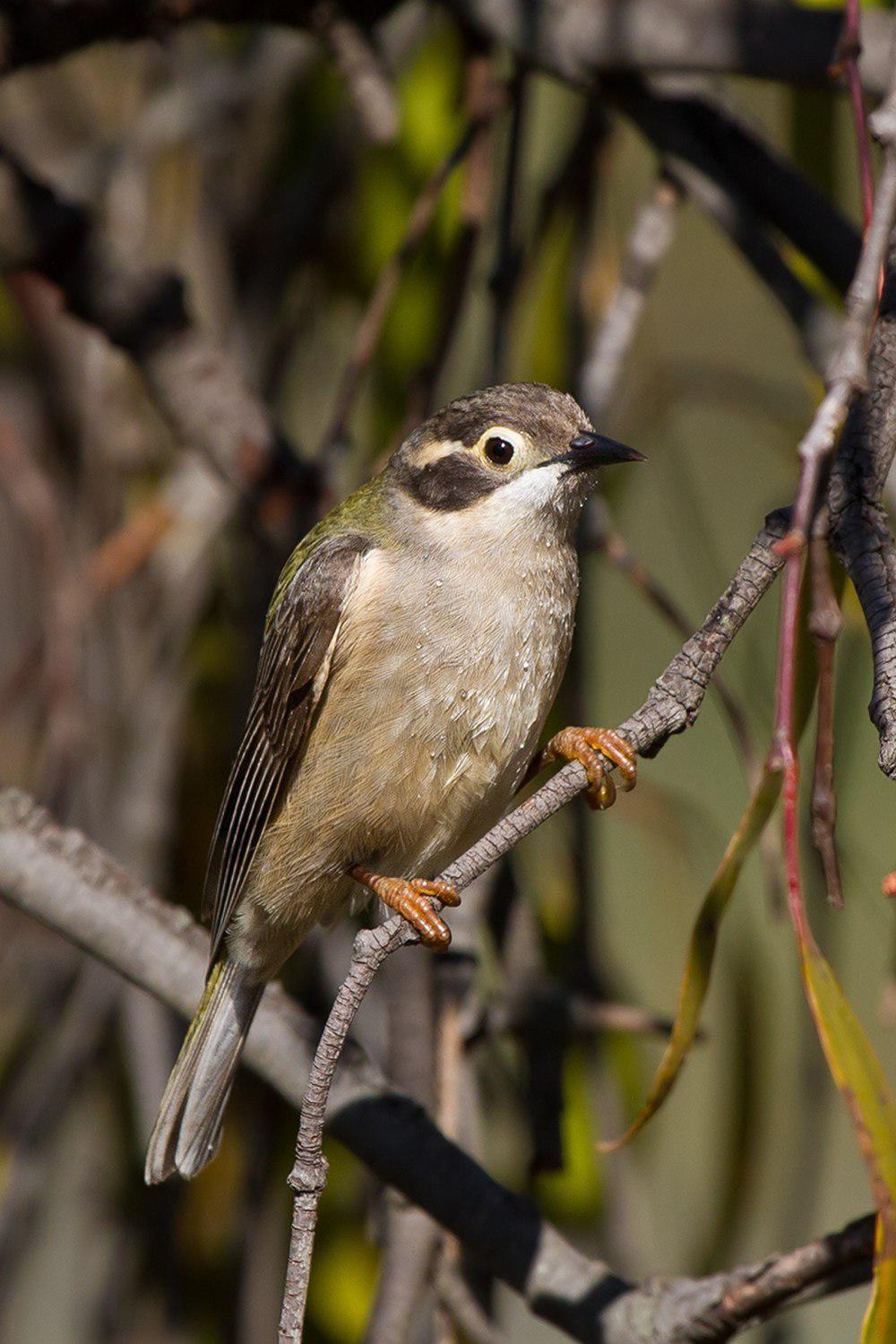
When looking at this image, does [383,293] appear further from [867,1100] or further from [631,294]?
[867,1100]

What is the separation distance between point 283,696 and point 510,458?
A: 1.96 feet

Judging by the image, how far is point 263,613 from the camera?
141 inches

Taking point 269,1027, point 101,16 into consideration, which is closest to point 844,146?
point 101,16

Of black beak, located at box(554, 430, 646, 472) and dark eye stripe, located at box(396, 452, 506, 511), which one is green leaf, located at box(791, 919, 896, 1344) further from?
dark eye stripe, located at box(396, 452, 506, 511)

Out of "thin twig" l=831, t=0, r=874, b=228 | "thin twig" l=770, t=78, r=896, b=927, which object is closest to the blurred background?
"thin twig" l=831, t=0, r=874, b=228

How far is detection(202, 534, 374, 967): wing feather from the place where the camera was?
2.84 m

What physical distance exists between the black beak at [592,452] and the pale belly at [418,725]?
0.21 m

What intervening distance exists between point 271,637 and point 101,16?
1335 mm

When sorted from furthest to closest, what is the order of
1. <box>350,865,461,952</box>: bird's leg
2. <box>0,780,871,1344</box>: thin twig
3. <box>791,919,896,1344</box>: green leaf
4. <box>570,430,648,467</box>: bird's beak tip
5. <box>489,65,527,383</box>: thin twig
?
<box>489,65,527,383</box>: thin twig, <box>570,430,648,467</box>: bird's beak tip, <box>350,865,461,952</box>: bird's leg, <box>0,780,871,1344</box>: thin twig, <box>791,919,896,1344</box>: green leaf

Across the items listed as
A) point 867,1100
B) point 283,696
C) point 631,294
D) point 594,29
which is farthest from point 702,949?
point 594,29

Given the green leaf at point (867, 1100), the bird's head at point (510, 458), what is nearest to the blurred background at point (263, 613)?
the bird's head at point (510, 458)

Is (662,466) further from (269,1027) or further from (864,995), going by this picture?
(864,995)

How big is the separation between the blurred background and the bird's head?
10.7 inches

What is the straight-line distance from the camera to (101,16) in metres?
3.19
